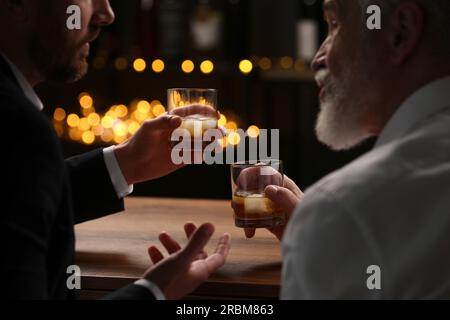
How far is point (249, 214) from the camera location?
5.09 ft

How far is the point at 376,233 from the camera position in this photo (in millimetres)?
1021

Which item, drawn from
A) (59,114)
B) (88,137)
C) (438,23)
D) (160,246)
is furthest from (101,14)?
(59,114)

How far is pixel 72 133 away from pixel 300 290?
10.5ft

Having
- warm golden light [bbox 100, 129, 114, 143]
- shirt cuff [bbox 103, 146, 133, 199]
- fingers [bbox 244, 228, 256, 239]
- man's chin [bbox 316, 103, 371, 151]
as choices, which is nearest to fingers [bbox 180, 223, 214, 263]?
man's chin [bbox 316, 103, 371, 151]

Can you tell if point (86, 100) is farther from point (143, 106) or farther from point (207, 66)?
point (207, 66)

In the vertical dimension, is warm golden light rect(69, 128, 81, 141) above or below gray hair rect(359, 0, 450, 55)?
below

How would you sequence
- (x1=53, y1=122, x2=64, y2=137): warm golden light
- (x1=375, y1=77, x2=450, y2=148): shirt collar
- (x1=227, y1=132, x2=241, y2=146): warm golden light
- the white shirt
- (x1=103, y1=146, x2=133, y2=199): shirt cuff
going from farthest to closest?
(x1=53, y1=122, x2=64, y2=137): warm golden light < (x1=227, y1=132, x2=241, y2=146): warm golden light < (x1=103, y1=146, x2=133, y2=199): shirt cuff < (x1=375, y1=77, x2=450, y2=148): shirt collar < the white shirt

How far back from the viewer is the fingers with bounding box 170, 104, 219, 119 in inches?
70.6

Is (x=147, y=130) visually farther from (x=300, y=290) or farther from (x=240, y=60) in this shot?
(x=240, y=60)

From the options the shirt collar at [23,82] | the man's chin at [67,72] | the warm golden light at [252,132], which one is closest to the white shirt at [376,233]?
the shirt collar at [23,82]

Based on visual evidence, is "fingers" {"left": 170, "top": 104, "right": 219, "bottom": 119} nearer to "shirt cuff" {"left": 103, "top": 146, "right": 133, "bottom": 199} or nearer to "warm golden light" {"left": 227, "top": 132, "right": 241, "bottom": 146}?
"shirt cuff" {"left": 103, "top": 146, "right": 133, "bottom": 199}

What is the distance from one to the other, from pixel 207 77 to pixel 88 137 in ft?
2.38

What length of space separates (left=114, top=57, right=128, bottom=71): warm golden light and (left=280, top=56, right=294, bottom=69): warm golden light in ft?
2.87
